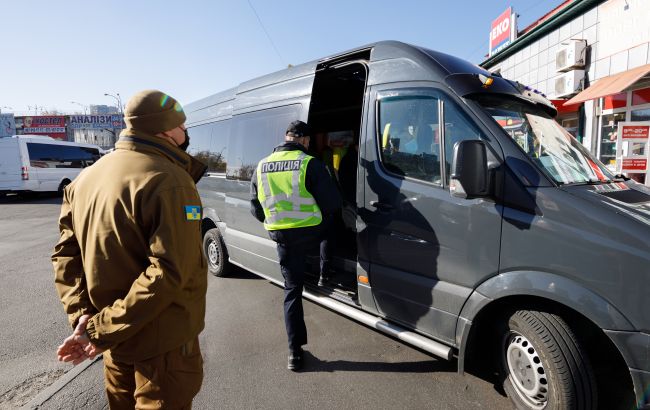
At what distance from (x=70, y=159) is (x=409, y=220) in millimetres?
20345

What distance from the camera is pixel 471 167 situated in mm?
2314

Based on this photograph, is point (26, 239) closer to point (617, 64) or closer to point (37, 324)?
point (37, 324)

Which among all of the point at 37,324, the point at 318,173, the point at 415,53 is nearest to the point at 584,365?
the point at 318,173

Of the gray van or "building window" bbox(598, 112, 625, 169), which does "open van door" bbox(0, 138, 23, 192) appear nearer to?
the gray van

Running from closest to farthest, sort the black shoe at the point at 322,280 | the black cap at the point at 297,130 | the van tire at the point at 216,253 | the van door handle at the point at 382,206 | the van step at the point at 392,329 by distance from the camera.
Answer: the van step at the point at 392,329 < the van door handle at the point at 382,206 < the black cap at the point at 297,130 < the black shoe at the point at 322,280 < the van tire at the point at 216,253

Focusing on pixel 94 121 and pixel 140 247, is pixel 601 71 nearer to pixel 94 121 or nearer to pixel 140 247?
pixel 140 247

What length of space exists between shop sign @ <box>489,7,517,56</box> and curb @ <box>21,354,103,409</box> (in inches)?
643

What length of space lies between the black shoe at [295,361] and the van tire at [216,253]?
261 centimetres

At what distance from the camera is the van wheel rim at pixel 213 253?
5650 mm

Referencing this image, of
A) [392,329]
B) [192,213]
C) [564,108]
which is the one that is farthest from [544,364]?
[564,108]

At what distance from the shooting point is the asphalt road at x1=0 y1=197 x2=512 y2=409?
2795mm

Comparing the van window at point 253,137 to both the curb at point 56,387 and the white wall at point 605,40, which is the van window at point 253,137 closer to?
the curb at point 56,387

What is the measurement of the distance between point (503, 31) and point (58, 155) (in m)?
20.8

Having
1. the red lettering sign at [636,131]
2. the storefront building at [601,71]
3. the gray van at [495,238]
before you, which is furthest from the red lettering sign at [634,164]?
the gray van at [495,238]
